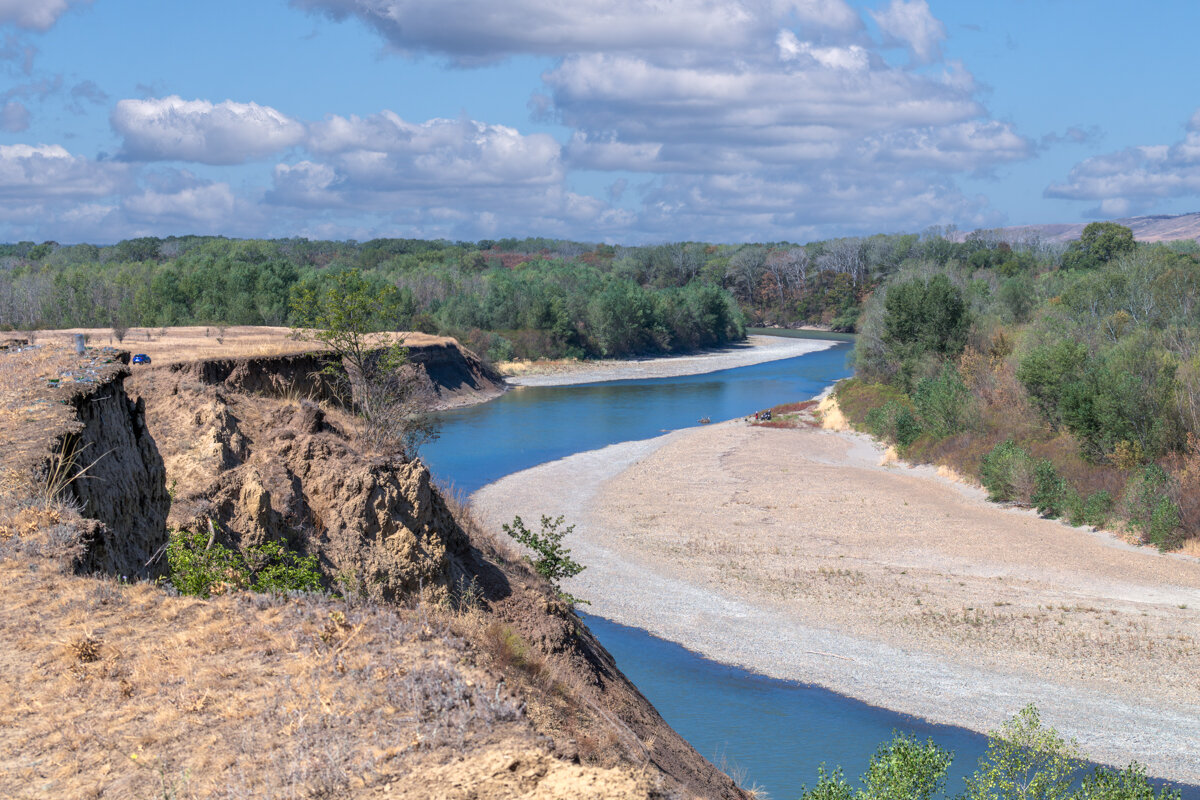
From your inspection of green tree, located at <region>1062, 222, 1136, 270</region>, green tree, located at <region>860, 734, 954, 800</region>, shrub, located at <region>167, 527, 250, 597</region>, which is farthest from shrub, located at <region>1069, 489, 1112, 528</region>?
green tree, located at <region>1062, 222, 1136, 270</region>

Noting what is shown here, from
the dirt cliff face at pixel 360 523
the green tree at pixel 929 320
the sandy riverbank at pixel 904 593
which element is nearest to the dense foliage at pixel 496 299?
the green tree at pixel 929 320

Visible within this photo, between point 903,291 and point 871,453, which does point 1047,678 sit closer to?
point 871,453

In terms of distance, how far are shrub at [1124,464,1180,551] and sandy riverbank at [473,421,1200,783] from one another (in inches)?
42.2

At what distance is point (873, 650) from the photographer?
27281 mm

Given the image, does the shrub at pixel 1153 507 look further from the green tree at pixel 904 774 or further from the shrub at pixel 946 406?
the green tree at pixel 904 774

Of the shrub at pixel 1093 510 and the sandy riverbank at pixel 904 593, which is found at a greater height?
the shrub at pixel 1093 510

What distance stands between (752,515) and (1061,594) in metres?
14.1

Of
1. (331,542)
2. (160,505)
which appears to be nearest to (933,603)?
(331,542)

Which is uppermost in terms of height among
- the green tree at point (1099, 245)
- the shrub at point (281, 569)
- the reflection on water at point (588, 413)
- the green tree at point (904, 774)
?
the green tree at point (1099, 245)

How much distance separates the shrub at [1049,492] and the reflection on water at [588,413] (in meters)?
23.9

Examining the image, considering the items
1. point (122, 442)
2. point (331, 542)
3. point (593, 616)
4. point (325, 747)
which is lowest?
point (593, 616)

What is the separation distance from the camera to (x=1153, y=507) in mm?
36125

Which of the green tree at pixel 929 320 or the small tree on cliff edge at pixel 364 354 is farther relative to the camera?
the green tree at pixel 929 320

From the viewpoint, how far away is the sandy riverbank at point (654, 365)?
4174 inches
